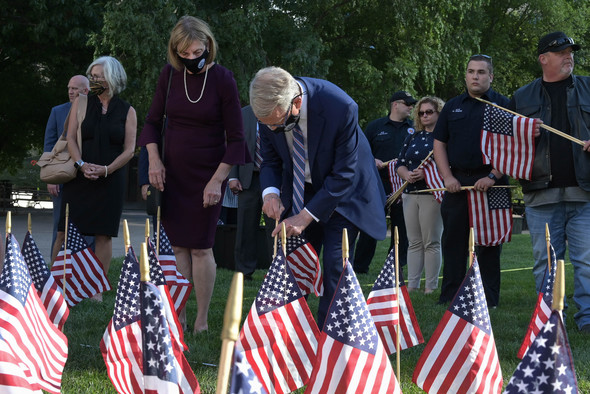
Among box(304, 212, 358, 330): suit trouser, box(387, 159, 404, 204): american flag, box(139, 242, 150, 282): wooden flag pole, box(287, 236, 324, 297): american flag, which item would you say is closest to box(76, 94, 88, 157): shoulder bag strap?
box(287, 236, 324, 297): american flag

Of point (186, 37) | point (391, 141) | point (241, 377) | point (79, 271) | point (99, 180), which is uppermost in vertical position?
point (186, 37)

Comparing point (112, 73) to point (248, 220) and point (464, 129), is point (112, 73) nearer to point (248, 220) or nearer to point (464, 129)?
point (248, 220)

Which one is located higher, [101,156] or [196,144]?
[196,144]

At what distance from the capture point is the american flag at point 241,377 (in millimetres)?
2150

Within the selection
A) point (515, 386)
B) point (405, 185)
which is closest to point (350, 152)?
point (515, 386)

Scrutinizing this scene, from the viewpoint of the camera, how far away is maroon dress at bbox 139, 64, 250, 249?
5625 mm

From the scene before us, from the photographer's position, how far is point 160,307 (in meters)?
2.70

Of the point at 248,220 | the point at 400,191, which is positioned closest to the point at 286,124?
the point at 400,191

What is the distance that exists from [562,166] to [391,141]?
4107 millimetres

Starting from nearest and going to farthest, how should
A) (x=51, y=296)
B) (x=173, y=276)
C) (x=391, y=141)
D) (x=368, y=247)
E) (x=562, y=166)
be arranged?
(x=51, y=296) < (x=173, y=276) < (x=562, y=166) < (x=391, y=141) < (x=368, y=247)

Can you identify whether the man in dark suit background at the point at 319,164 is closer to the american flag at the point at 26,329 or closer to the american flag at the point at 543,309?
the american flag at the point at 543,309

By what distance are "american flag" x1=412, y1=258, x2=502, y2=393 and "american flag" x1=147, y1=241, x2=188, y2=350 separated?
1.22 metres

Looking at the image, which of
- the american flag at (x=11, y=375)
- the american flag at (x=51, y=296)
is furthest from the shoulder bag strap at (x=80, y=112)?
the american flag at (x=11, y=375)

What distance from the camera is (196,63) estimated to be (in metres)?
5.51
